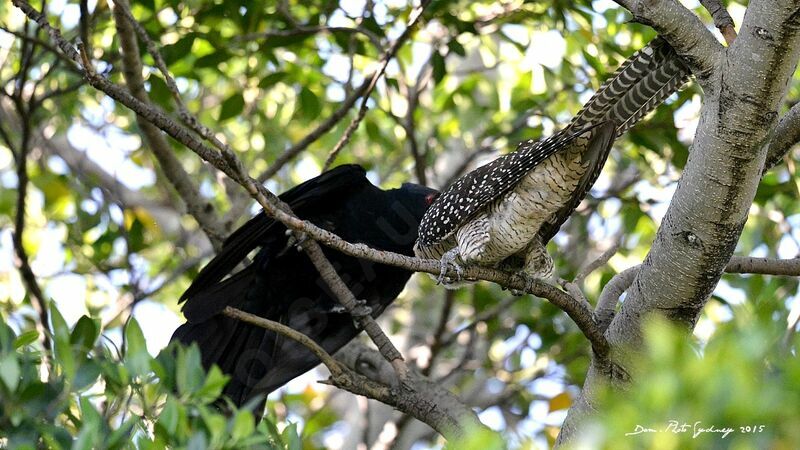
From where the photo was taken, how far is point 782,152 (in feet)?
11.8

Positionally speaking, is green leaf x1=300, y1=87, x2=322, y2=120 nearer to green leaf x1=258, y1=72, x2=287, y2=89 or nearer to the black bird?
green leaf x1=258, y1=72, x2=287, y2=89

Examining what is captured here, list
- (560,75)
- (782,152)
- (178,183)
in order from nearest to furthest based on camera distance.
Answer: (782,152) < (178,183) < (560,75)

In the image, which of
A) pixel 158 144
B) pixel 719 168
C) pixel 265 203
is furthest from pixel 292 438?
pixel 158 144

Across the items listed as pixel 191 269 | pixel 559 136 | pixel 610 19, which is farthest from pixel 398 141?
pixel 559 136

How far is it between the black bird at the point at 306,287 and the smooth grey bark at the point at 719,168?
214 cm

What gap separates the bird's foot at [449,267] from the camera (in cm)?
393

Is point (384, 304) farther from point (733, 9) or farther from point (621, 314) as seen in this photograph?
point (733, 9)

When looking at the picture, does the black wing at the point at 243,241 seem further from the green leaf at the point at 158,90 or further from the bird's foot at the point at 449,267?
the bird's foot at the point at 449,267

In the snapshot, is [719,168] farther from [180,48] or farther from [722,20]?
[180,48]

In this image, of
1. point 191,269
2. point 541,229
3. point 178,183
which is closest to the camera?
point 541,229

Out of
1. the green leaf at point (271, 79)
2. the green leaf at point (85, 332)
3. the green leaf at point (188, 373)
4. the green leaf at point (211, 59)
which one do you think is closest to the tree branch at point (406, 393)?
the green leaf at point (85, 332)

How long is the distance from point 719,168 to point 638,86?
2.06 ft

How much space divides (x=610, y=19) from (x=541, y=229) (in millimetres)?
1944

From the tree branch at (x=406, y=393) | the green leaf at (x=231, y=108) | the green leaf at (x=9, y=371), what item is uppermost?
the green leaf at (x=231, y=108)
